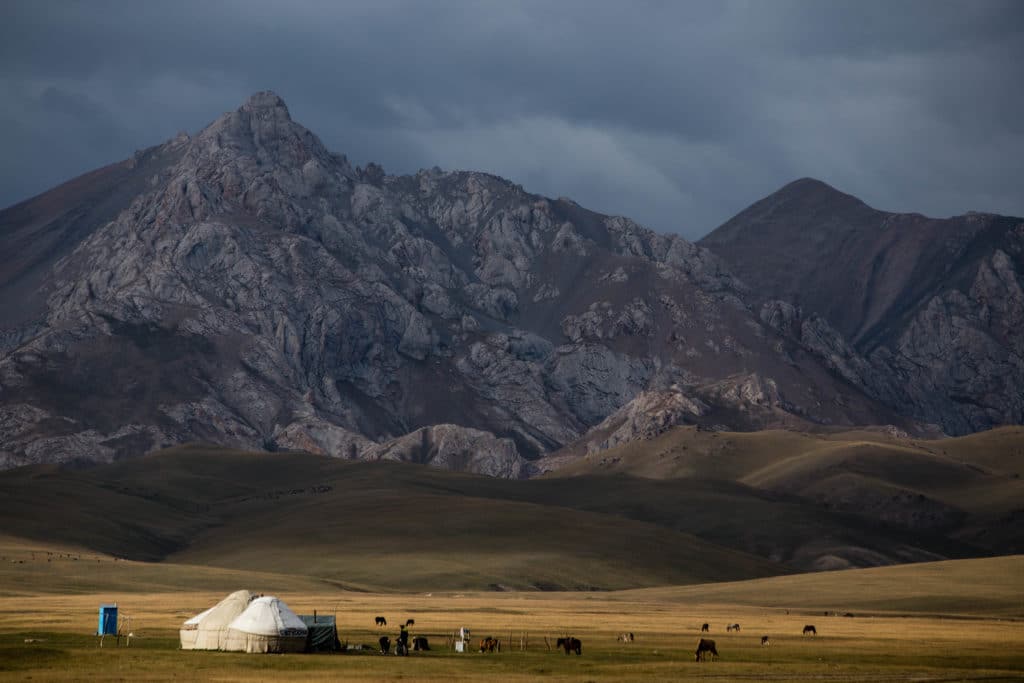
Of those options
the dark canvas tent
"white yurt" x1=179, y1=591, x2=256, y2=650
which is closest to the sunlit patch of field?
the dark canvas tent

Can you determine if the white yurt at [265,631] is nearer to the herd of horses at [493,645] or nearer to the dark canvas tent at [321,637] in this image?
the dark canvas tent at [321,637]

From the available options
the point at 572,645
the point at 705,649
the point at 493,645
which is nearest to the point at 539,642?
the point at 493,645

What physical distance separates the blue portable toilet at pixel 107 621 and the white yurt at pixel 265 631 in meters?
10.6

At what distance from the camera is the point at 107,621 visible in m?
96.5

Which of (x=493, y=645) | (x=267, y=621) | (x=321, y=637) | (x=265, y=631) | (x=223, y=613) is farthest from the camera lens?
(x=493, y=645)

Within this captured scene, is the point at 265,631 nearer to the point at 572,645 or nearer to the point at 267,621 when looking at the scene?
the point at 267,621

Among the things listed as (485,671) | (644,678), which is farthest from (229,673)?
(644,678)

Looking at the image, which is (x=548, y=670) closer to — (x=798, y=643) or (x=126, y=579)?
(x=798, y=643)

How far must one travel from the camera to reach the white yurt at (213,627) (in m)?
90.6

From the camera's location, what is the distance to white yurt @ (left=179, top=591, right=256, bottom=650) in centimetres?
9056

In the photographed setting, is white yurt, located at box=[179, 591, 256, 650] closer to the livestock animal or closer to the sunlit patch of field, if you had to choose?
the sunlit patch of field

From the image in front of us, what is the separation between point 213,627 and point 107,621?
989cm

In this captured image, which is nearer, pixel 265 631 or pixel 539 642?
pixel 265 631

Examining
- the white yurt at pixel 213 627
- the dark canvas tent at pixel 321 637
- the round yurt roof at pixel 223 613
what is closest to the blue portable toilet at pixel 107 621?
the white yurt at pixel 213 627
